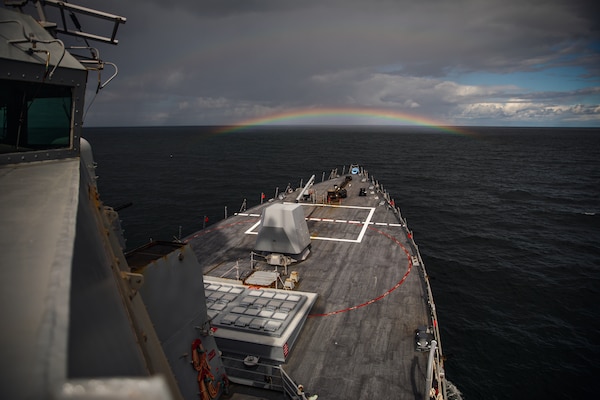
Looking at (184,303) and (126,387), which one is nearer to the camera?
(126,387)

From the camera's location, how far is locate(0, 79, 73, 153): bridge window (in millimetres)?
6406

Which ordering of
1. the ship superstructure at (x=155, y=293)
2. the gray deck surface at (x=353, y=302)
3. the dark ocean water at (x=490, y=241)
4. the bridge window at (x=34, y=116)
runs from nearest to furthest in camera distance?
the ship superstructure at (x=155, y=293) → the bridge window at (x=34, y=116) → the gray deck surface at (x=353, y=302) → the dark ocean water at (x=490, y=241)

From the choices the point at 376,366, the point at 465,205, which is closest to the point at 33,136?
the point at 376,366

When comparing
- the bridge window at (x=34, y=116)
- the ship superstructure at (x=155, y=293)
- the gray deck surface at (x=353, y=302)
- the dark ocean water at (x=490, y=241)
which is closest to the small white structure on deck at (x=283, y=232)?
the ship superstructure at (x=155, y=293)

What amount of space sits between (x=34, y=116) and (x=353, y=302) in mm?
17712

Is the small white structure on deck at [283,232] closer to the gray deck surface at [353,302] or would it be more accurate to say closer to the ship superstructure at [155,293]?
the ship superstructure at [155,293]

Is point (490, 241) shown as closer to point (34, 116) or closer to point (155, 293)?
point (155, 293)

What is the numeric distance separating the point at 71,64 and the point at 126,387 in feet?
22.0

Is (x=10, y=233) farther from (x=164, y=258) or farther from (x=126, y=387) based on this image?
(x=164, y=258)

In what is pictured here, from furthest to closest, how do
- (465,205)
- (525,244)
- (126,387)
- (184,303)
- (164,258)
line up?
1. (465,205)
2. (525,244)
3. (184,303)
4. (164,258)
5. (126,387)

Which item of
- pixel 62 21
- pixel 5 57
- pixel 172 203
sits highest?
pixel 62 21

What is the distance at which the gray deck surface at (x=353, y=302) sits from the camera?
15.2 m

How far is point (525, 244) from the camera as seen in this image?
47.0 m

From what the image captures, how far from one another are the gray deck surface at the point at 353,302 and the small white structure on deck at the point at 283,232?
127 centimetres
